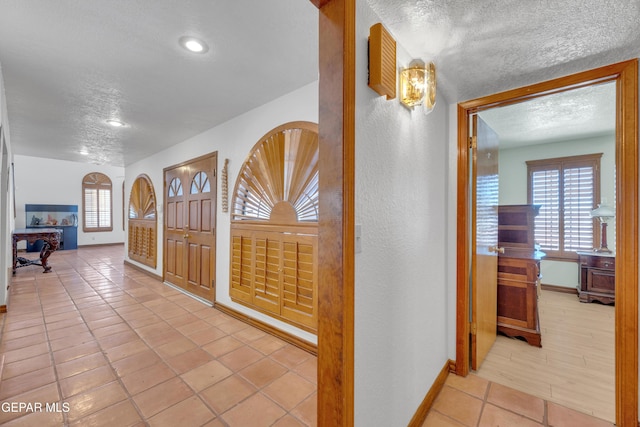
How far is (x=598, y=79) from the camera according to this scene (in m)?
1.71

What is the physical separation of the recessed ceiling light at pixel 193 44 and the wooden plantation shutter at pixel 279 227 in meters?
0.89

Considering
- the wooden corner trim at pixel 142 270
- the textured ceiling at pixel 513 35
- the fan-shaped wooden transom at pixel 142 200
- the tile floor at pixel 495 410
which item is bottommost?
the tile floor at pixel 495 410

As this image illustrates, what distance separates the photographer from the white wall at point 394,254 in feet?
3.79

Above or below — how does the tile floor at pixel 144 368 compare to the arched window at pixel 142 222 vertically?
below

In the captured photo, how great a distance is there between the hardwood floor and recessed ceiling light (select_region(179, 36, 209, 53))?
3194 mm

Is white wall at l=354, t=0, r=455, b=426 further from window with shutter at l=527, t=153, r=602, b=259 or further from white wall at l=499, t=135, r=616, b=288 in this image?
white wall at l=499, t=135, r=616, b=288

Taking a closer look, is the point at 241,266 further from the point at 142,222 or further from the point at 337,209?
the point at 142,222

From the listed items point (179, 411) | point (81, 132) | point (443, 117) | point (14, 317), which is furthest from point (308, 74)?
point (14, 317)

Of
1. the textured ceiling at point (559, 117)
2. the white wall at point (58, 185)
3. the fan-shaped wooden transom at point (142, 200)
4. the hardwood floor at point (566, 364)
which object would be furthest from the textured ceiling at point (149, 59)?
the white wall at point (58, 185)

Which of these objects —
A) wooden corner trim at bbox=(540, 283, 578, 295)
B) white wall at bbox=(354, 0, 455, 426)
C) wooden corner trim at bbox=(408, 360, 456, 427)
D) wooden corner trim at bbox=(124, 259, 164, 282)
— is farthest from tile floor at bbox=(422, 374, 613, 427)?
wooden corner trim at bbox=(124, 259, 164, 282)

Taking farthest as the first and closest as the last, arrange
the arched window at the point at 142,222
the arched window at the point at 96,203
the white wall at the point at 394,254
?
the arched window at the point at 96,203 < the arched window at the point at 142,222 < the white wall at the point at 394,254

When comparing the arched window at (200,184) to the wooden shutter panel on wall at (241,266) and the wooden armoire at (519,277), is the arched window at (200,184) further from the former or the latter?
the wooden armoire at (519,277)

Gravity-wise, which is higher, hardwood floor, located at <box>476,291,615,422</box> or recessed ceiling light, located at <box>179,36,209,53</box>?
recessed ceiling light, located at <box>179,36,209,53</box>

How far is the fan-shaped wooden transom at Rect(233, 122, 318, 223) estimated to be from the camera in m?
2.34
